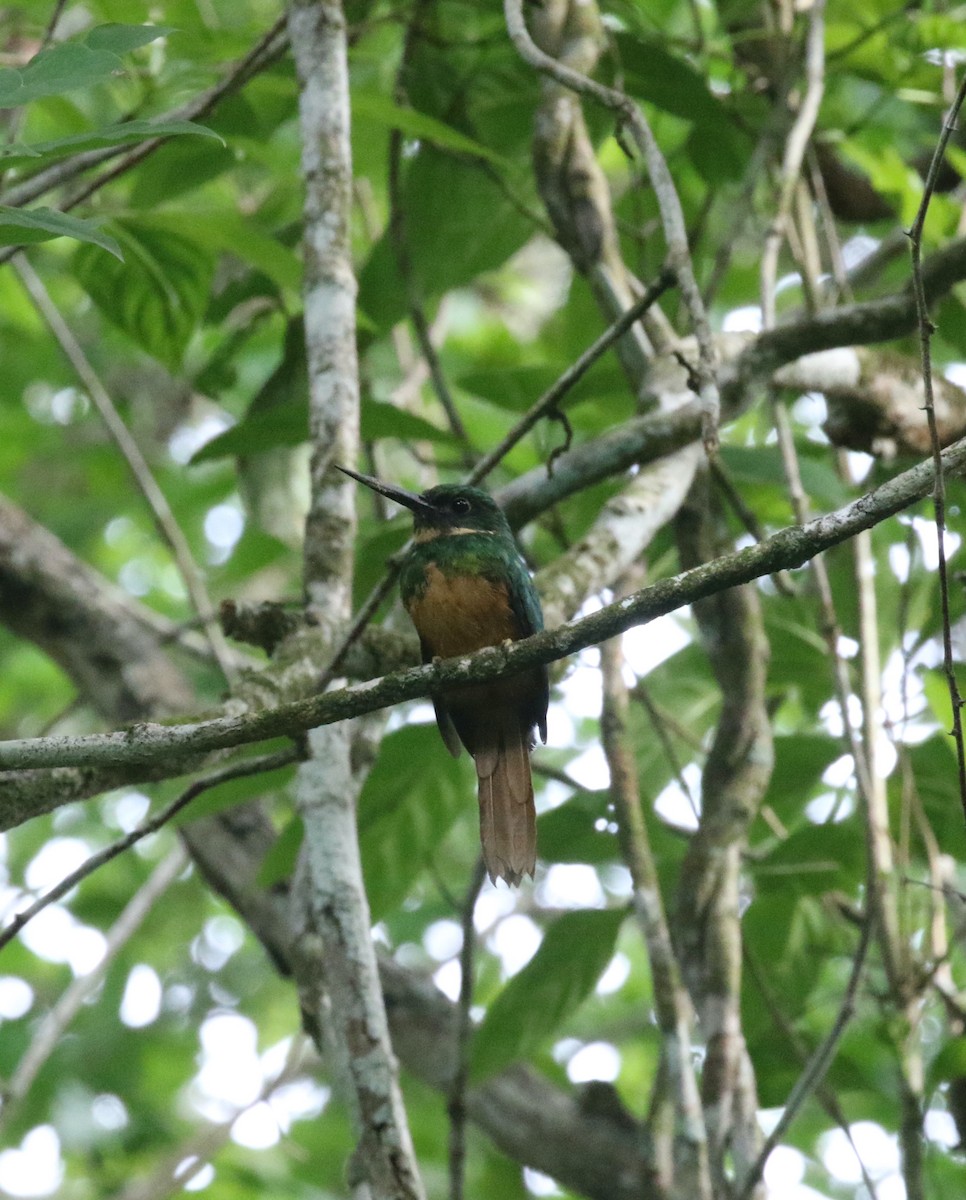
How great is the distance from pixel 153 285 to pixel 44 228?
1.94 metres

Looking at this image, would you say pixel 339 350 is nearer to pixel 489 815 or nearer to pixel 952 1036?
pixel 489 815

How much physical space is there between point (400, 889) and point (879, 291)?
2.34 meters

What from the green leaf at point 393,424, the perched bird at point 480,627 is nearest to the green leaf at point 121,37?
the perched bird at point 480,627

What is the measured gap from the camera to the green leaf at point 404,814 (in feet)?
10.3

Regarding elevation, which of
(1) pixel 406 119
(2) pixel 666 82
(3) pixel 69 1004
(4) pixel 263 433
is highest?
(2) pixel 666 82

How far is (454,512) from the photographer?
3.12m

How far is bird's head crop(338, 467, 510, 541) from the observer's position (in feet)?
9.98

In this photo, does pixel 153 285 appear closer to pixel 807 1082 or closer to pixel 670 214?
pixel 670 214

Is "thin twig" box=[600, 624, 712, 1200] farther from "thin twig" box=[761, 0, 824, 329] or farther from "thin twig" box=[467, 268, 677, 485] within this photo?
"thin twig" box=[467, 268, 677, 485]

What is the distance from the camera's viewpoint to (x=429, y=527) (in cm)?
316

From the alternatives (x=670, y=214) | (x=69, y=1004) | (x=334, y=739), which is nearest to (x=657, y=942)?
(x=334, y=739)

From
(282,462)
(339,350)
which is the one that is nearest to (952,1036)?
(339,350)

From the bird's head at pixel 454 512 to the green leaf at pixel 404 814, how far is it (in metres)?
0.46

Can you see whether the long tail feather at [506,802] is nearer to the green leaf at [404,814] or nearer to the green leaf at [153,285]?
the green leaf at [404,814]
